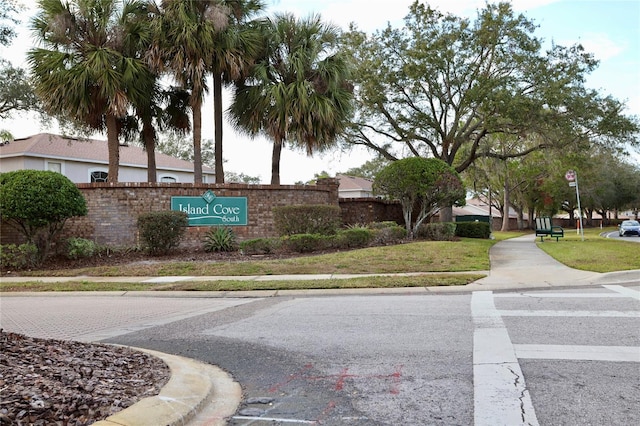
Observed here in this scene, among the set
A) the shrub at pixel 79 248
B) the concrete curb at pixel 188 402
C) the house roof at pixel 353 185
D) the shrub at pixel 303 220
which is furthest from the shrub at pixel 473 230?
the concrete curb at pixel 188 402

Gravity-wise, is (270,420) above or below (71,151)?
below

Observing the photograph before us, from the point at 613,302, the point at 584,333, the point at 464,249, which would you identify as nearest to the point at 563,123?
the point at 464,249

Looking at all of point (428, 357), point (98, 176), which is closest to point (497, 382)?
point (428, 357)

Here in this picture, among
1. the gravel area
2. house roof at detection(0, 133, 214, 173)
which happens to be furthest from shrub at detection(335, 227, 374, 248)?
house roof at detection(0, 133, 214, 173)

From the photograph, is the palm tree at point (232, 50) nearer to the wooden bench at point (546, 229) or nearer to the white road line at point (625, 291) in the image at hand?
Answer: the white road line at point (625, 291)

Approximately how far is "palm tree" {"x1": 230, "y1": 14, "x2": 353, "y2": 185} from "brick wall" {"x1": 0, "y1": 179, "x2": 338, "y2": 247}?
2901mm

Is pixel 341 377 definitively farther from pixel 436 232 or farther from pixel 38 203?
pixel 436 232

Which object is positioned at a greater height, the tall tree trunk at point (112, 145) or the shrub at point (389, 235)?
the tall tree trunk at point (112, 145)

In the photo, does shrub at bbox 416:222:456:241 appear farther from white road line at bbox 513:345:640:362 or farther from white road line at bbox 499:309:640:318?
white road line at bbox 513:345:640:362

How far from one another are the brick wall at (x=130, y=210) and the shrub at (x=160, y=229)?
1.29 meters

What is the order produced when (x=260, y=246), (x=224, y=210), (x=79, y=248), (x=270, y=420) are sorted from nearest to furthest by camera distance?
(x=270, y=420)
(x=79, y=248)
(x=260, y=246)
(x=224, y=210)

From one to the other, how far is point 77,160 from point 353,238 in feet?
52.9

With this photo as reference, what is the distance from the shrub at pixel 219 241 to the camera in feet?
56.3

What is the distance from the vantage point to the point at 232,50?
1852cm
